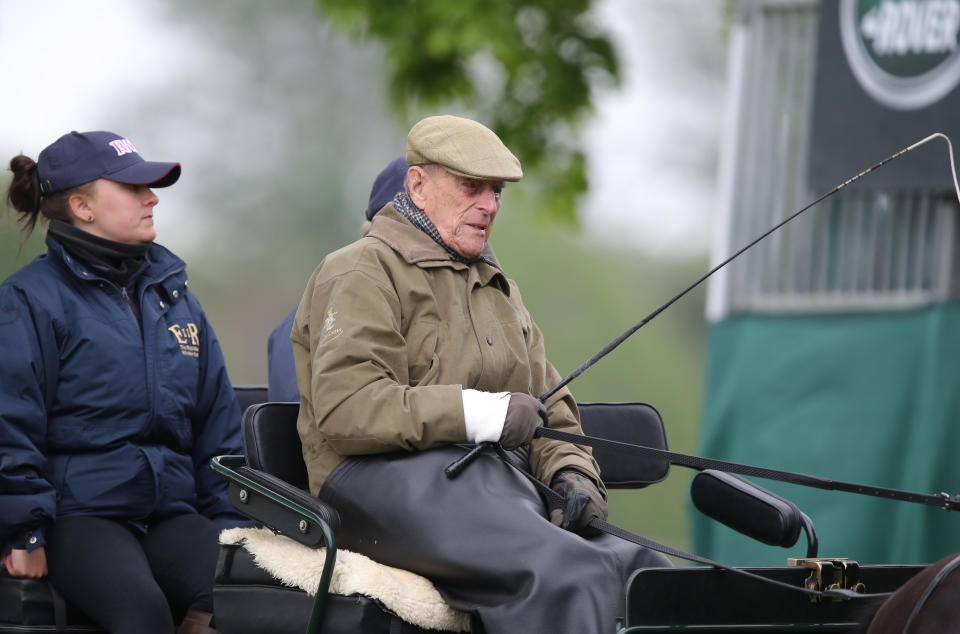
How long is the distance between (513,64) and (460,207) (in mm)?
5977

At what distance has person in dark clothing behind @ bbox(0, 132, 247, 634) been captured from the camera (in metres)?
3.12

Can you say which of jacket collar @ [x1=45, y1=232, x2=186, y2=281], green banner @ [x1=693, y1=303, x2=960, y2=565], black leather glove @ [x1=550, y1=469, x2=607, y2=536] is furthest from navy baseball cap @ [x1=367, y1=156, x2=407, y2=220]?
green banner @ [x1=693, y1=303, x2=960, y2=565]

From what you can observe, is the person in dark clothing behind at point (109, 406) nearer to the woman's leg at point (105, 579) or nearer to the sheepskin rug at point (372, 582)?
the woman's leg at point (105, 579)

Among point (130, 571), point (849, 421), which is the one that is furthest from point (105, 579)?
point (849, 421)

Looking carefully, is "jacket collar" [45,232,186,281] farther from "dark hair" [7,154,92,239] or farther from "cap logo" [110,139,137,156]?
"cap logo" [110,139,137,156]

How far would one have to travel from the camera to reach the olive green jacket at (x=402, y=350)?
9.14ft

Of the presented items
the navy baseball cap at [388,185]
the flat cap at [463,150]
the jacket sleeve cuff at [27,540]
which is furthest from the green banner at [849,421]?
the jacket sleeve cuff at [27,540]

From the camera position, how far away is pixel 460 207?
3086 mm

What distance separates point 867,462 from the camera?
6691mm

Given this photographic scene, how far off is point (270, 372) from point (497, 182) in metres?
1.12

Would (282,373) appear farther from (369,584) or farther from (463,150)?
(369,584)

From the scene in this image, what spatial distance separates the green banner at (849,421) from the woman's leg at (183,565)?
12.7ft

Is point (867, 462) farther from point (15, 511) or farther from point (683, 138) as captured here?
point (683, 138)

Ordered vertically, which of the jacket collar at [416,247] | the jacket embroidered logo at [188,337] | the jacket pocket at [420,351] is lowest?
the jacket embroidered logo at [188,337]
